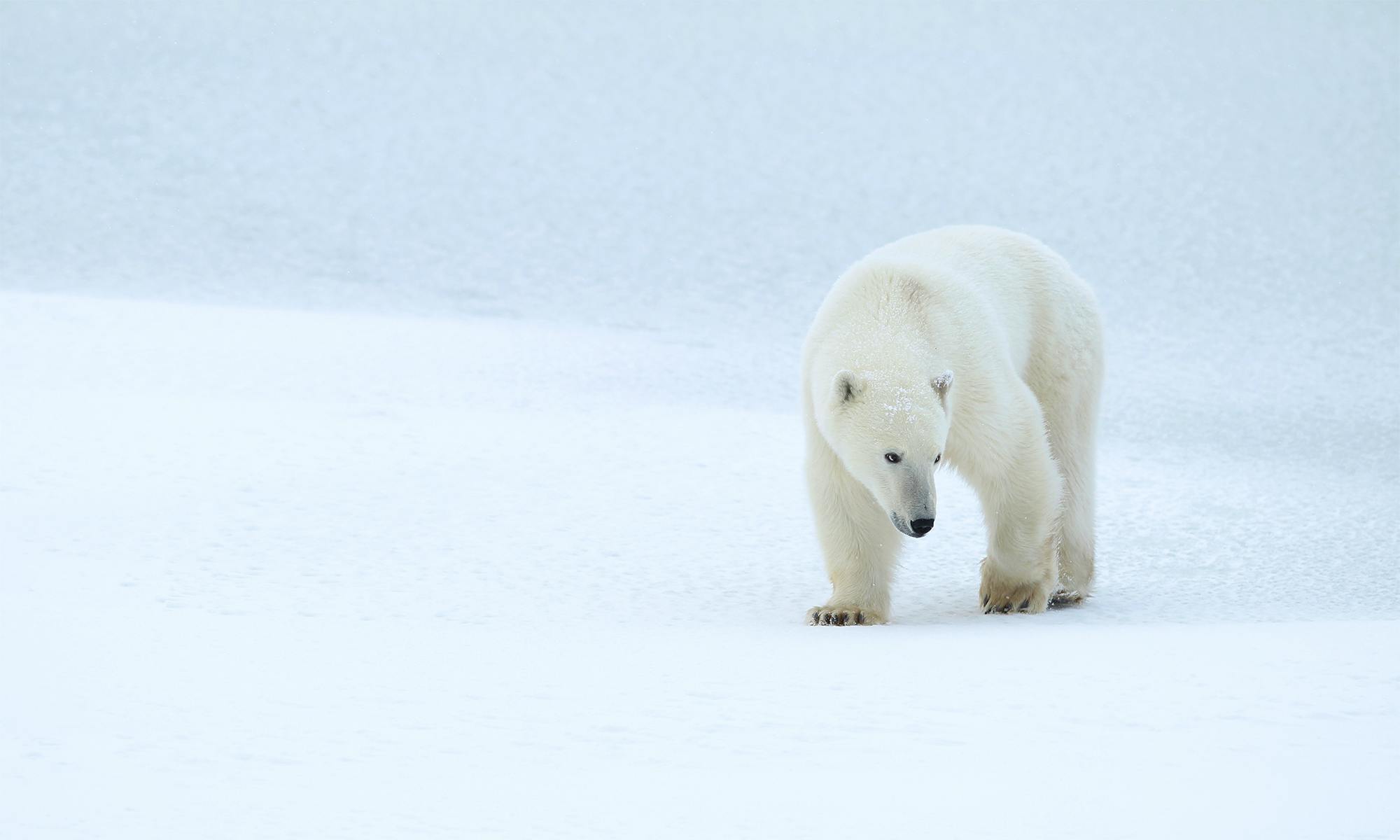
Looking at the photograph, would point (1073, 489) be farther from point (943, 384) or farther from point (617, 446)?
point (617, 446)

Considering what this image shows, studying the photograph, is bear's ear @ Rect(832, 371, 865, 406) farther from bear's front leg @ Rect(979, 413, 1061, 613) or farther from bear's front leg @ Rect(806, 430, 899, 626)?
bear's front leg @ Rect(979, 413, 1061, 613)

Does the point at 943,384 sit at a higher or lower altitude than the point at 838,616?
higher

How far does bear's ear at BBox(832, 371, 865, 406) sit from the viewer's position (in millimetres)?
3393

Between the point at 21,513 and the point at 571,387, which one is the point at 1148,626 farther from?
the point at 571,387

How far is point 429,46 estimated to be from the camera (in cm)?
1274

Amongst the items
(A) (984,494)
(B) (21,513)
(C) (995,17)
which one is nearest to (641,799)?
(A) (984,494)

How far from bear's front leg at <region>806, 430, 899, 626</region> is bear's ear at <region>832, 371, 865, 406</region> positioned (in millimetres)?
317

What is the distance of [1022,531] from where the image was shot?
12.7 ft

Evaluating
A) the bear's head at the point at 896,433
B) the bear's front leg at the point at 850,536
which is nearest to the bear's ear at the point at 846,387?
the bear's head at the point at 896,433

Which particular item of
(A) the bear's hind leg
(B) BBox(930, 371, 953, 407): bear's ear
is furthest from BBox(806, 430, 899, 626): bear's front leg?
(A) the bear's hind leg

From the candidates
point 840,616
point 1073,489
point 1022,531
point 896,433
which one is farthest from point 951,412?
point 1073,489

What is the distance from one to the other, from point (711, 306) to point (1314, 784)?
7.23 meters

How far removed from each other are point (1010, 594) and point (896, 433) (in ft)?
2.69

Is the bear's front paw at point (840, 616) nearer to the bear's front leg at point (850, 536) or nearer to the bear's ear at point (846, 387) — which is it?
the bear's front leg at point (850, 536)
